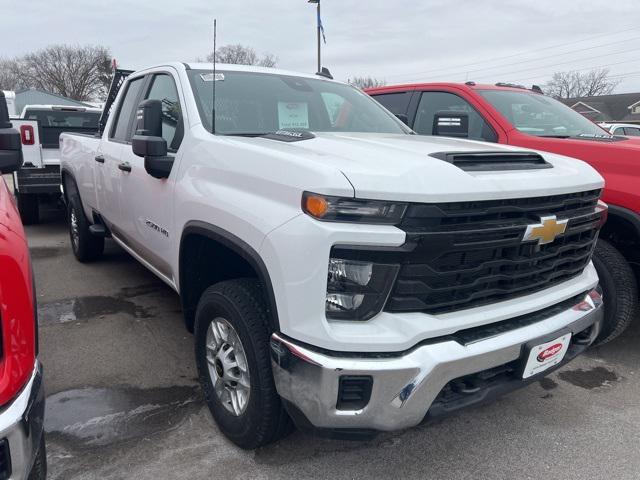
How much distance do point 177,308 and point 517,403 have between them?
2.81 metres

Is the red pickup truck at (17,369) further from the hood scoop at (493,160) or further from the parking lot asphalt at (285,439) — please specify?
the hood scoop at (493,160)

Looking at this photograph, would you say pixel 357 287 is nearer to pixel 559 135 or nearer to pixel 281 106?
pixel 281 106

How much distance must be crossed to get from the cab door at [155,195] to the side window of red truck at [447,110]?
246cm

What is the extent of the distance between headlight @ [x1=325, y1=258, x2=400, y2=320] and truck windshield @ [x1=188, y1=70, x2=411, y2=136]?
1396mm

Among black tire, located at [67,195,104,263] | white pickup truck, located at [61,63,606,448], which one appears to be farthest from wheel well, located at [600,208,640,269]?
black tire, located at [67,195,104,263]

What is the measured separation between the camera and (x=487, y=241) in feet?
6.84

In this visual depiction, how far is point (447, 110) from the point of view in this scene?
502 centimetres

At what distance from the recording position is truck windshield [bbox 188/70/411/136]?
125 inches

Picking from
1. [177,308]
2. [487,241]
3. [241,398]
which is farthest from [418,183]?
[177,308]

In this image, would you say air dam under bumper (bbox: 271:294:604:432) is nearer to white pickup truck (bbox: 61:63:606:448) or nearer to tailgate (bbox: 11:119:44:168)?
white pickup truck (bbox: 61:63:606:448)

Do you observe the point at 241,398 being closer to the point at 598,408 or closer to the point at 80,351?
the point at 80,351

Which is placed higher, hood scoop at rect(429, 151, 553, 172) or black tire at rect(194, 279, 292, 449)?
hood scoop at rect(429, 151, 553, 172)

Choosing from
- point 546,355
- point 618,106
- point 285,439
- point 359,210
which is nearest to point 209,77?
point 359,210

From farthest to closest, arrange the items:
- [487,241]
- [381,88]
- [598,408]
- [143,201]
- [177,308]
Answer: [381,88] < [177,308] < [143,201] < [598,408] < [487,241]
